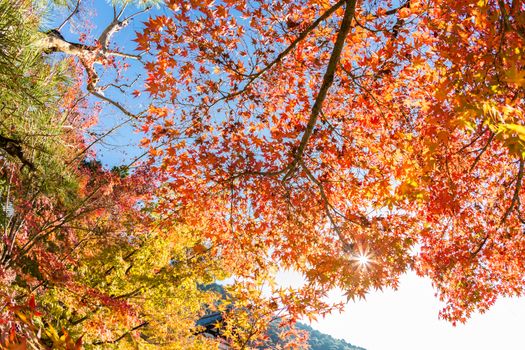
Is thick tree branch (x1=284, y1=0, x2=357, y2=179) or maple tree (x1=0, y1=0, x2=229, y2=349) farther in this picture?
maple tree (x1=0, y1=0, x2=229, y2=349)

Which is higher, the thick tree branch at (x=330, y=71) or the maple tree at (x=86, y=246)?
the thick tree branch at (x=330, y=71)

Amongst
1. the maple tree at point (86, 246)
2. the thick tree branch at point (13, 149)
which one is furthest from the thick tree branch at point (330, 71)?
the thick tree branch at point (13, 149)

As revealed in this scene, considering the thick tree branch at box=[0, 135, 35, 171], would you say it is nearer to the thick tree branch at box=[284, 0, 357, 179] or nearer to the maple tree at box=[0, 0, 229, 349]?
the maple tree at box=[0, 0, 229, 349]

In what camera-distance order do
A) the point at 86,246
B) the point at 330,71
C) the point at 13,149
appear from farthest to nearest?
the point at 86,246 < the point at 13,149 < the point at 330,71

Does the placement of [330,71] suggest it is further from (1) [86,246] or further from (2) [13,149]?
(1) [86,246]

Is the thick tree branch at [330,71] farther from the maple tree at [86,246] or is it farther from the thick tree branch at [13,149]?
the thick tree branch at [13,149]

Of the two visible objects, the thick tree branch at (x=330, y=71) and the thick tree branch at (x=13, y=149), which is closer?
the thick tree branch at (x=330, y=71)

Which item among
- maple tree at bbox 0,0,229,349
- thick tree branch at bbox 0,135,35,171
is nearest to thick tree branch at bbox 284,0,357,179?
maple tree at bbox 0,0,229,349

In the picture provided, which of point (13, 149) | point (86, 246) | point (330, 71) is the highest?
point (330, 71)

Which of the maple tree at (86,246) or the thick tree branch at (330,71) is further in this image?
the maple tree at (86,246)

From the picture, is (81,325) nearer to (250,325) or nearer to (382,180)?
(250,325)

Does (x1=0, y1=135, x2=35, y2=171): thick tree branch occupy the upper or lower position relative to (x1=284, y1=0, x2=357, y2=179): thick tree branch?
lower

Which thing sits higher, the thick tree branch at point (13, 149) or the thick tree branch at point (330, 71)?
the thick tree branch at point (330, 71)

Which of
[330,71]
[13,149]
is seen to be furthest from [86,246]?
[330,71]
